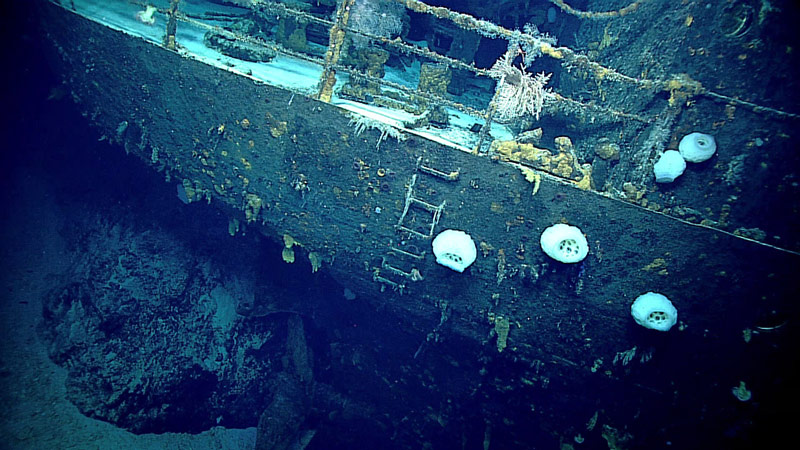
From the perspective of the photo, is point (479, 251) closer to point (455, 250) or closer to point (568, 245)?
point (455, 250)

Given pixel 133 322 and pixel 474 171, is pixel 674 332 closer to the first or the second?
pixel 474 171

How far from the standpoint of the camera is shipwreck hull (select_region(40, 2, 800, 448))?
2930 millimetres

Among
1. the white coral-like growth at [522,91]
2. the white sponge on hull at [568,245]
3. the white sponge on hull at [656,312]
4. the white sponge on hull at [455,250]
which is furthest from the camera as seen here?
the white coral-like growth at [522,91]

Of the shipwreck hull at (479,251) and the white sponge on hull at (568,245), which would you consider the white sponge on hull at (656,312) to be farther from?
the white sponge on hull at (568,245)

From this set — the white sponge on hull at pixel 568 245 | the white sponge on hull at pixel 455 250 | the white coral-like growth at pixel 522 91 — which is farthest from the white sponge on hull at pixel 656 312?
the white coral-like growth at pixel 522 91

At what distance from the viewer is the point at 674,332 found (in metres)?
2.99

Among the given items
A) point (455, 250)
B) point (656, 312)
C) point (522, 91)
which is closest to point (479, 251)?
point (455, 250)

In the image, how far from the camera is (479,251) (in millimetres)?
3340

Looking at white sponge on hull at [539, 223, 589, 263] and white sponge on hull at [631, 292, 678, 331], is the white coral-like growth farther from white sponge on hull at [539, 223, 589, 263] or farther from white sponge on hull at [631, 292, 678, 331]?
white sponge on hull at [631, 292, 678, 331]

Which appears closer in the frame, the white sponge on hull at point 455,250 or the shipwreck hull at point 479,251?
the shipwreck hull at point 479,251

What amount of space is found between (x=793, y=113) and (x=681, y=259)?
4.99 ft

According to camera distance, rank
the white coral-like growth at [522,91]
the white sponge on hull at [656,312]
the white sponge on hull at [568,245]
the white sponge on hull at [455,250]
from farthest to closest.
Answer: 1. the white coral-like growth at [522,91]
2. the white sponge on hull at [455,250]
3. the white sponge on hull at [568,245]
4. the white sponge on hull at [656,312]

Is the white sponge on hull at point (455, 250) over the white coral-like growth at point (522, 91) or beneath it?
beneath

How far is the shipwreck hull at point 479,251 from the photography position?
2.93m
